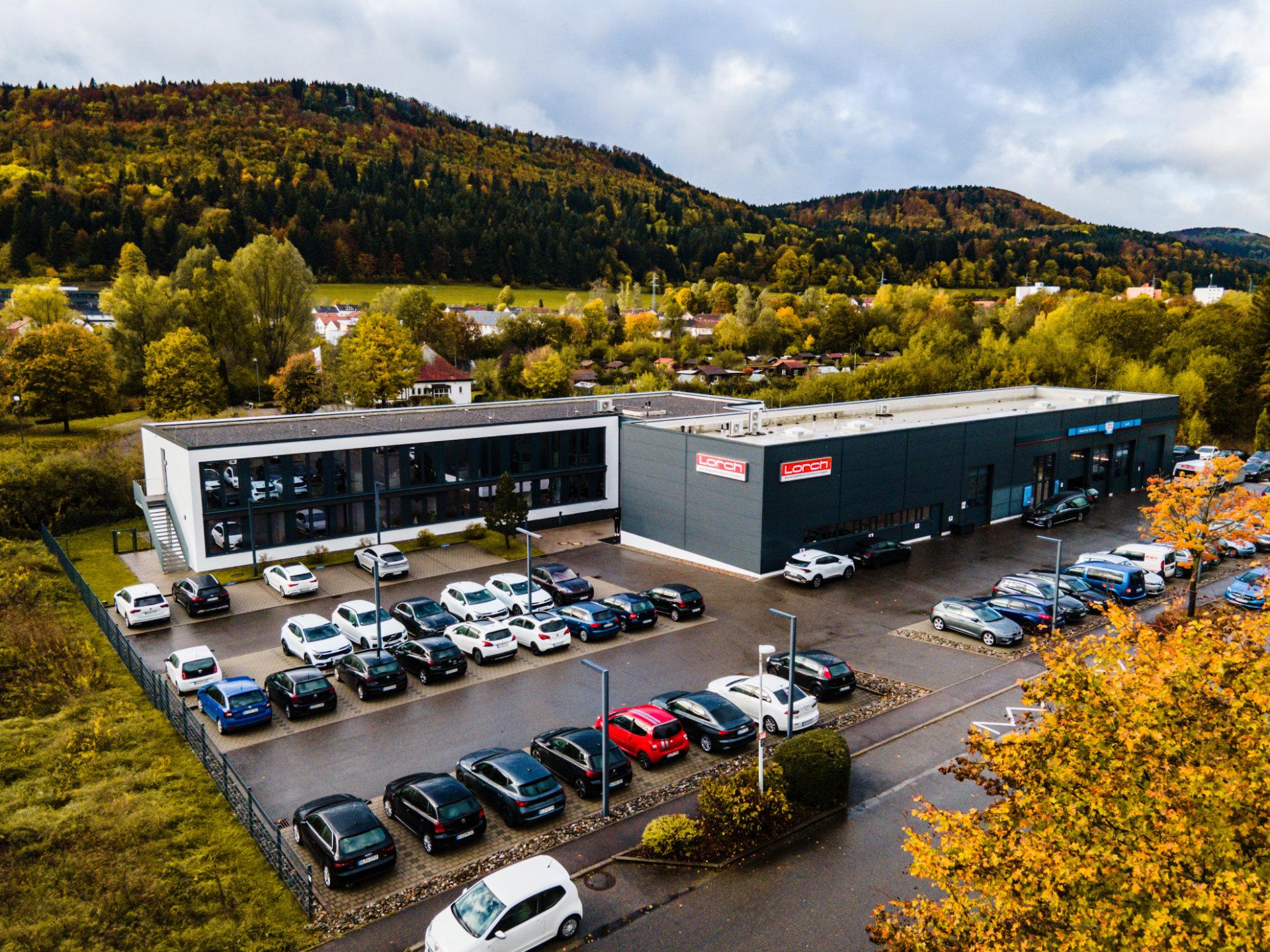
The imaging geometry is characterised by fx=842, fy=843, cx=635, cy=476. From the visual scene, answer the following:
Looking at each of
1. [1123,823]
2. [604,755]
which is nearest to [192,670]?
[604,755]

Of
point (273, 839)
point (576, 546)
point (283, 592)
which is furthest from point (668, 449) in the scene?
point (273, 839)

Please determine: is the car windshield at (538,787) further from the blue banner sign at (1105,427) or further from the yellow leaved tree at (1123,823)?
the blue banner sign at (1105,427)

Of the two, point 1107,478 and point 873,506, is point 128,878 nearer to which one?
point 873,506

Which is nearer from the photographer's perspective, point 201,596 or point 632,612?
point 632,612

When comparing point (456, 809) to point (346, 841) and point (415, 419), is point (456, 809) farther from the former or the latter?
point (415, 419)

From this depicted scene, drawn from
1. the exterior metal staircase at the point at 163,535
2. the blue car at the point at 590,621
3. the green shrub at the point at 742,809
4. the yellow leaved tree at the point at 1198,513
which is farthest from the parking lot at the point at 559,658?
the yellow leaved tree at the point at 1198,513

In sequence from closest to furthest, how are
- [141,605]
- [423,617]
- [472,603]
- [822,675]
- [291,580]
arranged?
1. [822,675]
2. [423,617]
3. [141,605]
4. [472,603]
5. [291,580]

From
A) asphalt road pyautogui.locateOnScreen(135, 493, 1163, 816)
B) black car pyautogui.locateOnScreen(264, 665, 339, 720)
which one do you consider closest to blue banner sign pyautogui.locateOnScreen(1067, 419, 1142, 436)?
asphalt road pyautogui.locateOnScreen(135, 493, 1163, 816)
